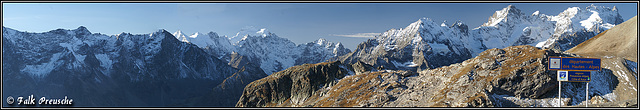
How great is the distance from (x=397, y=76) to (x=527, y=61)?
137ft

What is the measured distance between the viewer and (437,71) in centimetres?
11200

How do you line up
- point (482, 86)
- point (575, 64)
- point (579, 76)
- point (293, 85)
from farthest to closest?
point (293, 85) → point (482, 86) → point (579, 76) → point (575, 64)

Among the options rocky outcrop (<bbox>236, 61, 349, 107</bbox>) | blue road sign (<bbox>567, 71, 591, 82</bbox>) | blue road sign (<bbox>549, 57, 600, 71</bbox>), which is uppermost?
blue road sign (<bbox>549, 57, 600, 71</bbox>)

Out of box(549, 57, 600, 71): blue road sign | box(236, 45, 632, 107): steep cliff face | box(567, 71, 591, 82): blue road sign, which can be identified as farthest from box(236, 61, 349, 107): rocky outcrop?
box(567, 71, 591, 82): blue road sign

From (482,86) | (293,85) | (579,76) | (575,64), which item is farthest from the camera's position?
(293,85)

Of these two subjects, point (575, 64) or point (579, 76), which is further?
point (579, 76)

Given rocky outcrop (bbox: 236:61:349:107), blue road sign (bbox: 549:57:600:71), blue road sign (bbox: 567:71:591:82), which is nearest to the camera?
blue road sign (bbox: 549:57:600:71)

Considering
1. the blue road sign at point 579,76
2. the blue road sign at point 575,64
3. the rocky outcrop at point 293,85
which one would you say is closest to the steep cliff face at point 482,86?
the rocky outcrop at point 293,85

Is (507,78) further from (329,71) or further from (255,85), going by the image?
(255,85)

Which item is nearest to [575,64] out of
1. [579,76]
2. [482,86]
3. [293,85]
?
[579,76]

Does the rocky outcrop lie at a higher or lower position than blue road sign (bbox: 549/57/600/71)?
lower

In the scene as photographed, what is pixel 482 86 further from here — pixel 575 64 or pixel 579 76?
pixel 575 64

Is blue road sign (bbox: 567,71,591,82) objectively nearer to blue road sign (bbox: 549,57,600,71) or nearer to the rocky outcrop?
blue road sign (bbox: 549,57,600,71)

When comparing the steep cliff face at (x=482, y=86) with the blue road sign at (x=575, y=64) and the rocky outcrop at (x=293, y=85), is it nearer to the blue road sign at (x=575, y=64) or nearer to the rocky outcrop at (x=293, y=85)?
the rocky outcrop at (x=293, y=85)
